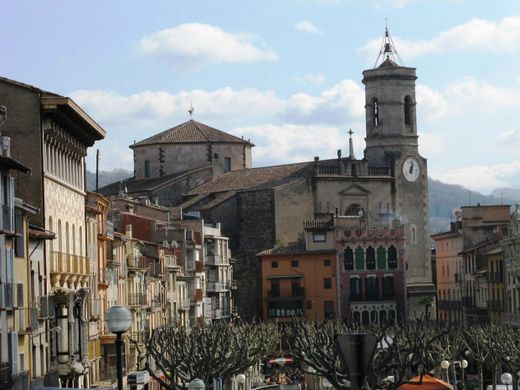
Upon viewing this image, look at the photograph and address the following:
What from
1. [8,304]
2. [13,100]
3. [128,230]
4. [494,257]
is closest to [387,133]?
[494,257]

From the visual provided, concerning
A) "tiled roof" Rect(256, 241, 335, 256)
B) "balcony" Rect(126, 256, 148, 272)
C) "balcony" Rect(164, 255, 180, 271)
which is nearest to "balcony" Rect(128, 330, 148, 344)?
"balcony" Rect(126, 256, 148, 272)

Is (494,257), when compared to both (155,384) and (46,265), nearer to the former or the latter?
(155,384)

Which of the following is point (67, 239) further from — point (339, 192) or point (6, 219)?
point (339, 192)

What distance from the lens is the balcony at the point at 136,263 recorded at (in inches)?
2865

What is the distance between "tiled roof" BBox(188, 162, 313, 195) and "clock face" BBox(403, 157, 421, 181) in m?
8.69

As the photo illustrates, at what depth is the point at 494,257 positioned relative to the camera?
9962 cm

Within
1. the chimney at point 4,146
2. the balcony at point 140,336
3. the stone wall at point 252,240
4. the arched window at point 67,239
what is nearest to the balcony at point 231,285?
the stone wall at point 252,240

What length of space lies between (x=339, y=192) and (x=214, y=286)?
62.5 ft

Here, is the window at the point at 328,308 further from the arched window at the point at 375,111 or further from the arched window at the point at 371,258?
the arched window at the point at 375,111

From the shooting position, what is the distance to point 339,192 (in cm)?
12306

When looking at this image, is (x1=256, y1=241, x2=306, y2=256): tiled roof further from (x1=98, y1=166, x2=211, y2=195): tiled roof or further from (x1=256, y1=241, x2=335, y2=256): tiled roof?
(x1=98, y1=166, x2=211, y2=195): tiled roof

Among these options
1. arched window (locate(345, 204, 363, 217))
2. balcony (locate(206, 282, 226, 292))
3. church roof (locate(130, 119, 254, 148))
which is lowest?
balcony (locate(206, 282, 226, 292))

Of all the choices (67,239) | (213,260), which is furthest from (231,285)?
(67,239)

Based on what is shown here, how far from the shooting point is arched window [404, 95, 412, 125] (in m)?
129
